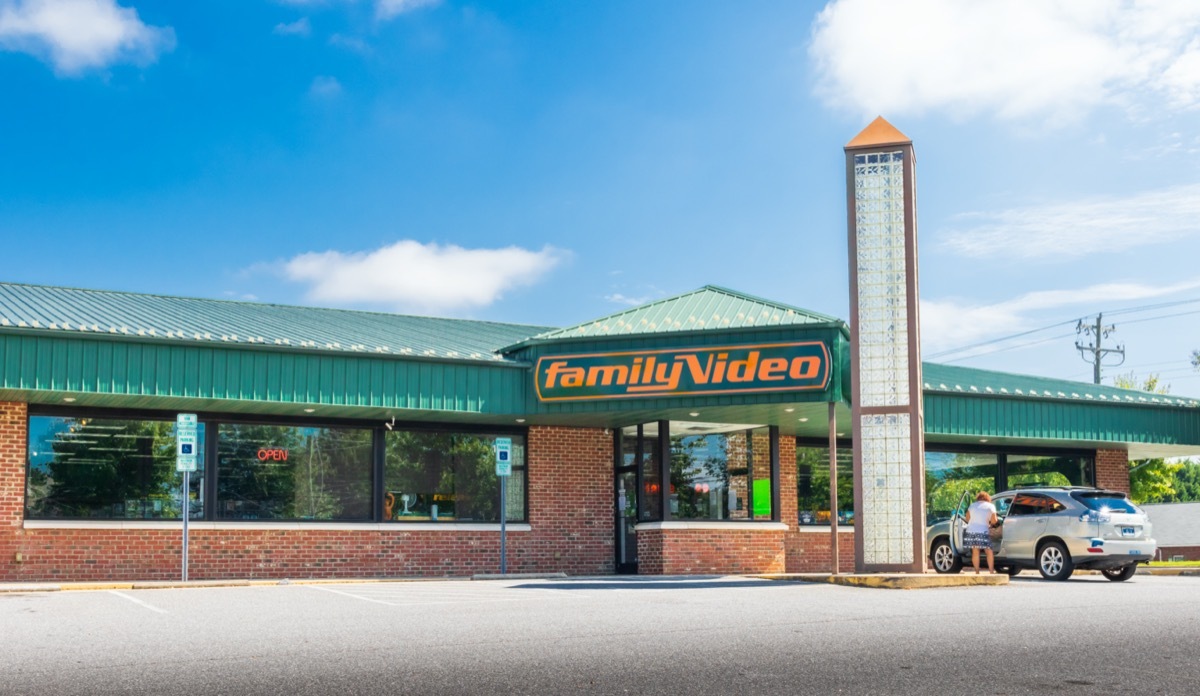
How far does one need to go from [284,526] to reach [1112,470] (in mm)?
19284

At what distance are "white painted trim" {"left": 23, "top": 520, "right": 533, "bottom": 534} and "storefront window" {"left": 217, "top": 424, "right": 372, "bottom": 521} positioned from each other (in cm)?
19

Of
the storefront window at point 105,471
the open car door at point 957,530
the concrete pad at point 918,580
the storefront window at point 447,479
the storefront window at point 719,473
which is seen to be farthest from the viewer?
the storefront window at point 719,473

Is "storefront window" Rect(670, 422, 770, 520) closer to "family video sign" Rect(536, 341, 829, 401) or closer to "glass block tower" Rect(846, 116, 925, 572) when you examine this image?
"family video sign" Rect(536, 341, 829, 401)

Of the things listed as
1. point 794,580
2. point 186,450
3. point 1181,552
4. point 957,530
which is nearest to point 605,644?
point 794,580

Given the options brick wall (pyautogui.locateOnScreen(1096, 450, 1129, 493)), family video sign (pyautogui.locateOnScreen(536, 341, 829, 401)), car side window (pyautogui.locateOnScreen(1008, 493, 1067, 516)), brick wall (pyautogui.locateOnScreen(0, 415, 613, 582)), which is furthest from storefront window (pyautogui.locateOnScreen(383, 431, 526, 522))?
brick wall (pyautogui.locateOnScreen(1096, 450, 1129, 493))

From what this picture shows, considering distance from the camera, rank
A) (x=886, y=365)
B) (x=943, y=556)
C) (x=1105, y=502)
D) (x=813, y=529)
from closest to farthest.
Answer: (x=886, y=365) → (x=1105, y=502) → (x=943, y=556) → (x=813, y=529)

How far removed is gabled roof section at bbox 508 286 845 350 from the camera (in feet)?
70.1

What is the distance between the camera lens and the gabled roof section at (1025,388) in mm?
25641

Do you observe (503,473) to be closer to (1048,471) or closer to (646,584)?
(646,584)

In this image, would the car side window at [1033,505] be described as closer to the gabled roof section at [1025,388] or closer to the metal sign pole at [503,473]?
the gabled roof section at [1025,388]

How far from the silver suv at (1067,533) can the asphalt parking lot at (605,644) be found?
4226 millimetres

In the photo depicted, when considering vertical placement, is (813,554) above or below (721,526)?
below

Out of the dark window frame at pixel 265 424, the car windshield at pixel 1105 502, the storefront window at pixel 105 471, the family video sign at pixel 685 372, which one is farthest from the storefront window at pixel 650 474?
the storefront window at pixel 105 471

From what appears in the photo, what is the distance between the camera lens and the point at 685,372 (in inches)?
845
